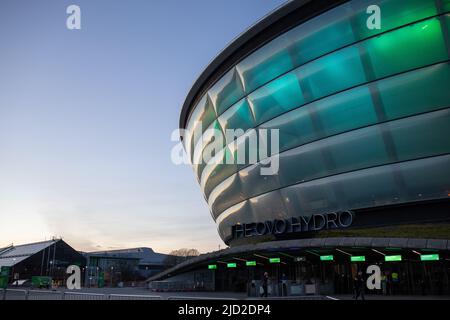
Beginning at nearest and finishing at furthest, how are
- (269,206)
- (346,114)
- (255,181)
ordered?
(346,114)
(269,206)
(255,181)

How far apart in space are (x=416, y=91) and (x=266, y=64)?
487 inches

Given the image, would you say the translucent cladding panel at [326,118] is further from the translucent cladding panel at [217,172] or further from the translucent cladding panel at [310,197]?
the translucent cladding panel at [217,172]

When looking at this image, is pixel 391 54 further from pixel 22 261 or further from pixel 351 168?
pixel 22 261

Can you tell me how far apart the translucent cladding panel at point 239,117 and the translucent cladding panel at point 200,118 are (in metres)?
2.80

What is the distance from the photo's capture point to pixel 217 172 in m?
46.7

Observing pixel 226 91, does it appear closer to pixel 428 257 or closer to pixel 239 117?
pixel 239 117

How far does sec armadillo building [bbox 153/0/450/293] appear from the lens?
29406 mm

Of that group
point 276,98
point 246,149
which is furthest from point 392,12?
point 246,149

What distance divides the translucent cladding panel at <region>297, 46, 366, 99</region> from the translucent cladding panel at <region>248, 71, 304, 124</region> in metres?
0.84

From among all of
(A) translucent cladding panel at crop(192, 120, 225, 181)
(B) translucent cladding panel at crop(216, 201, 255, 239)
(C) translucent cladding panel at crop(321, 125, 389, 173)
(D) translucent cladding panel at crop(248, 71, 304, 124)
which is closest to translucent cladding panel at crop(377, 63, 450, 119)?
(C) translucent cladding panel at crop(321, 125, 389, 173)

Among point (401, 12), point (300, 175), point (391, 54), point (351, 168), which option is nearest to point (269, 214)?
point (300, 175)

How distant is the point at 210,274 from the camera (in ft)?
163

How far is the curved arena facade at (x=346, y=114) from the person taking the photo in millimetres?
29547
